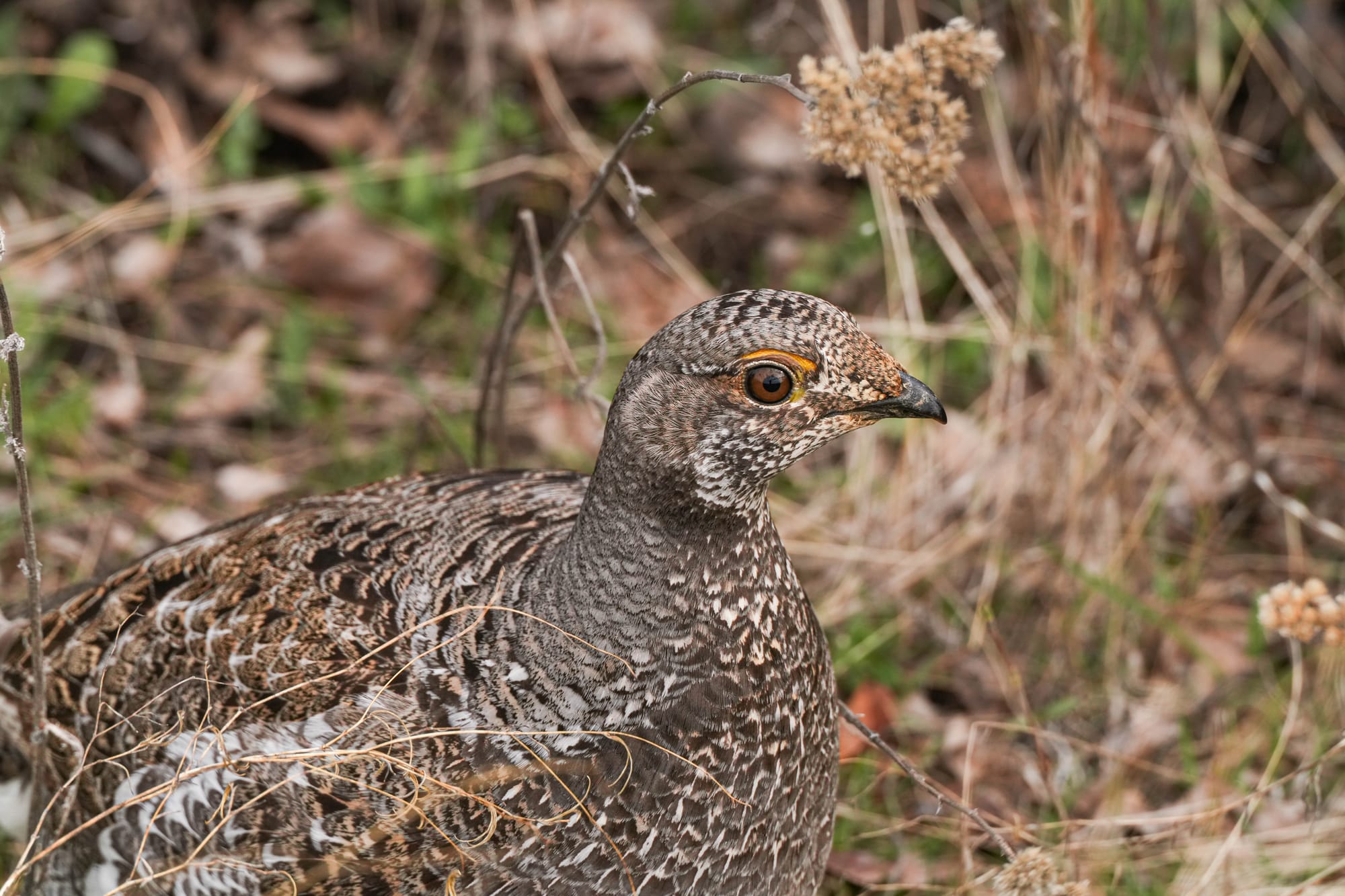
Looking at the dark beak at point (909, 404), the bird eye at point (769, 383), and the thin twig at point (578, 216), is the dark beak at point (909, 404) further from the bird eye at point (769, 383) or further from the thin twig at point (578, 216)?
the thin twig at point (578, 216)

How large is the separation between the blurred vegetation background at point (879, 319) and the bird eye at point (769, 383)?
1369 mm

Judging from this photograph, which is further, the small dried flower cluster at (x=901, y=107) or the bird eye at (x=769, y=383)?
the small dried flower cluster at (x=901, y=107)

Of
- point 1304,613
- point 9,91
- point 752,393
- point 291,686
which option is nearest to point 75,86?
point 9,91

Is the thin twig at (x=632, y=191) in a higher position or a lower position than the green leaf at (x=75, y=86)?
lower

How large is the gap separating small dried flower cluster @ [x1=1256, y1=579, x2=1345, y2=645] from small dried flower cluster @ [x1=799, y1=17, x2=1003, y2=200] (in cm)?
118

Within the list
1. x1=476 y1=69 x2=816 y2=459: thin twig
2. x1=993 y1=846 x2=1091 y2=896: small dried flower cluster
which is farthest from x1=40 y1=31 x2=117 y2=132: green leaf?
x1=993 y1=846 x2=1091 y2=896: small dried flower cluster

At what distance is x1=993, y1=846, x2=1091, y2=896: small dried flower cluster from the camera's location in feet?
10.3

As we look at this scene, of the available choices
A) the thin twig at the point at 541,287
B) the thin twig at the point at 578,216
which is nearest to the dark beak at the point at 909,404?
the thin twig at the point at 578,216

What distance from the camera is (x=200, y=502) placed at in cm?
520

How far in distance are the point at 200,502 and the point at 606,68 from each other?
2.62 metres

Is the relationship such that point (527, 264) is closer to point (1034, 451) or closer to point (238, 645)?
point (1034, 451)

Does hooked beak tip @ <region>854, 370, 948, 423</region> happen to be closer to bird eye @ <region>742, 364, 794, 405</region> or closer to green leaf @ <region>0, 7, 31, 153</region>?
bird eye @ <region>742, 364, 794, 405</region>

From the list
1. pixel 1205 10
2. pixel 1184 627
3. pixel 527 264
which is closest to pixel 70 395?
pixel 527 264

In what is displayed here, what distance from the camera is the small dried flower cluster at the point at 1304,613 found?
10.3ft
